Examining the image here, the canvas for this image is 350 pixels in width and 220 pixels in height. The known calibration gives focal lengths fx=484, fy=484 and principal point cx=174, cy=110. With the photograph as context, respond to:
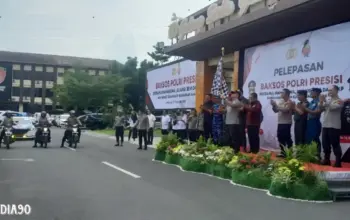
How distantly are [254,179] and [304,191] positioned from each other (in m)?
1.33

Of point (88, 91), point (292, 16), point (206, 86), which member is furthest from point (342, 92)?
point (88, 91)

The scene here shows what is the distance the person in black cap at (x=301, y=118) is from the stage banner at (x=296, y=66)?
1087mm

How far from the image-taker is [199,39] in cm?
1692

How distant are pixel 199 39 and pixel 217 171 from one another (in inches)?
275

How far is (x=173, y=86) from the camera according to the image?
95.6 ft

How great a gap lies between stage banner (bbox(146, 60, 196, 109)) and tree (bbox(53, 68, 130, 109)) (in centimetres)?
2244

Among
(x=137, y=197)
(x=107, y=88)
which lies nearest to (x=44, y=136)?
(x=137, y=197)

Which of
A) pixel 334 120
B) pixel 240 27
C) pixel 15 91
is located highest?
pixel 15 91

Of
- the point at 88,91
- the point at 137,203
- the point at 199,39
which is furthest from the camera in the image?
the point at 88,91

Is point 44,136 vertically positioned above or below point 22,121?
below

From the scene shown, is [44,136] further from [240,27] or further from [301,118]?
[301,118]

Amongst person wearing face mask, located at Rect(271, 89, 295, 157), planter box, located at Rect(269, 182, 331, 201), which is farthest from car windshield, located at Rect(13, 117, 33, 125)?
planter box, located at Rect(269, 182, 331, 201)

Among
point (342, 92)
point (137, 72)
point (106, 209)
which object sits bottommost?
point (106, 209)

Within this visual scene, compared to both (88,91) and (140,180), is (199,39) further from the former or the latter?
(88,91)
